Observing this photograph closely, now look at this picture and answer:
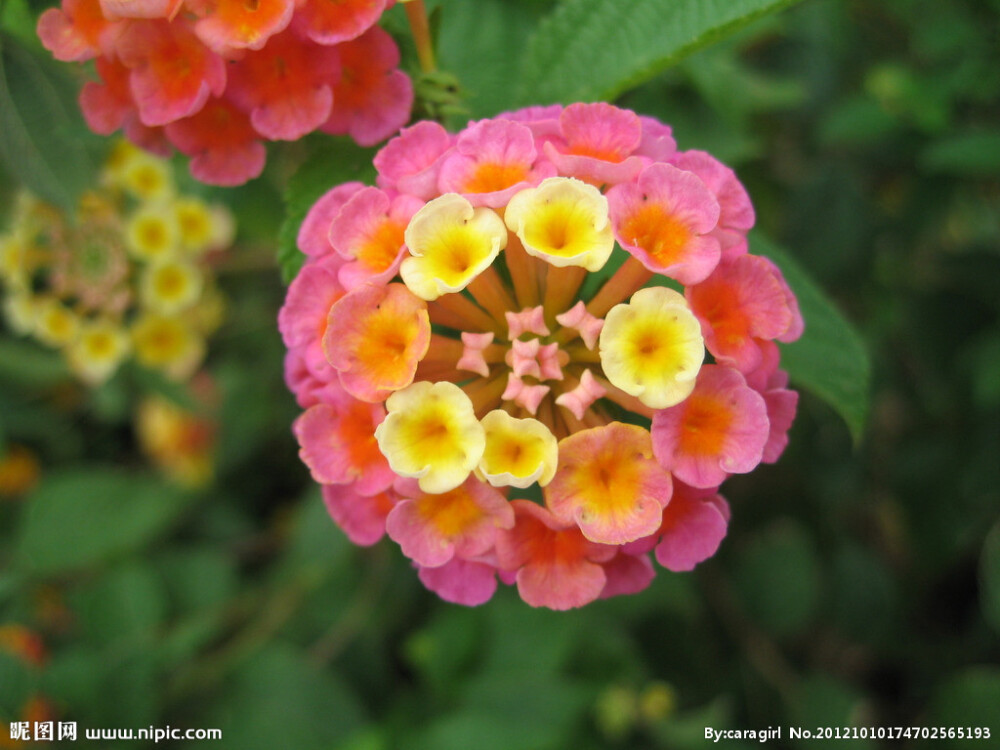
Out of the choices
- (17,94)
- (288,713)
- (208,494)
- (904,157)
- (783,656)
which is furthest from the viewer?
(208,494)

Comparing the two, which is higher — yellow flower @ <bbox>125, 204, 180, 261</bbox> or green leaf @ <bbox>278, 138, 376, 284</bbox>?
green leaf @ <bbox>278, 138, 376, 284</bbox>

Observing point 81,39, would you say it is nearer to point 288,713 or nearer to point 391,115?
point 391,115

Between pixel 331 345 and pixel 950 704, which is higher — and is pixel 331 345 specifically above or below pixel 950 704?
above

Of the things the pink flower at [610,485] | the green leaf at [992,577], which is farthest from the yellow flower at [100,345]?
the green leaf at [992,577]

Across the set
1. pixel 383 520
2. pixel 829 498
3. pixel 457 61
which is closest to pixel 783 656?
pixel 829 498

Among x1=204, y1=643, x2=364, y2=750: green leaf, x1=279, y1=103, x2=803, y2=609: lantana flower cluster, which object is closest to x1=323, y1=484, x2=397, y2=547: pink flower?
x1=279, y1=103, x2=803, y2=609: lantana flower cluster

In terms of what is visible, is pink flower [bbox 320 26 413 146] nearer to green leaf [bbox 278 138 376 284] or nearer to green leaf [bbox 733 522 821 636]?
green leaf [bbox 278 138 376 284]
